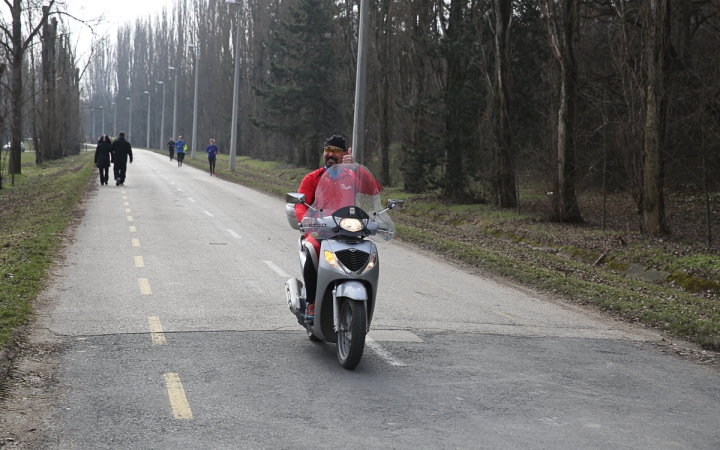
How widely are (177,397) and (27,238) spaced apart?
32.1ft

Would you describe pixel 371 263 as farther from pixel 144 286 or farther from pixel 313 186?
pixel 144 286

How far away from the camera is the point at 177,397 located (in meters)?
5.50

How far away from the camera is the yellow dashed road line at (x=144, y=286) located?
9508 mm

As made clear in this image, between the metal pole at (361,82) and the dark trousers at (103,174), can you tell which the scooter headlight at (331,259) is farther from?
the dark trousers at (103,174)

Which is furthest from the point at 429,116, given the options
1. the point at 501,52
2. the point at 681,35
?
the point at 681,35

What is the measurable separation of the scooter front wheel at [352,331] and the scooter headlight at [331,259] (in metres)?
0.31

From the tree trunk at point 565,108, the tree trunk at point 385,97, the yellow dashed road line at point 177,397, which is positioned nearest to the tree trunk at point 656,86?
the tree trunk at point 565,108

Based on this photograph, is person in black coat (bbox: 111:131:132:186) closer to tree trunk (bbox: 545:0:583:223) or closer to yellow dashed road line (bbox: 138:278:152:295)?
tree trunk (bbox: 545:0:583:223)

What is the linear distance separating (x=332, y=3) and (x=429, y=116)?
22768mm

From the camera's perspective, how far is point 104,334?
288 inches

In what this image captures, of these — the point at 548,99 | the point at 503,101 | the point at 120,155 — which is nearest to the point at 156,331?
the point at 503,101

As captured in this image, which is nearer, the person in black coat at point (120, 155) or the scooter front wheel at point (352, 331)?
the scooter front wheel at point (352, 331)

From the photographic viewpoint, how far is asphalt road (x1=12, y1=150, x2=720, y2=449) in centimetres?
496

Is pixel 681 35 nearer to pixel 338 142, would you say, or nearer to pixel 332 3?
pixel 338 142
